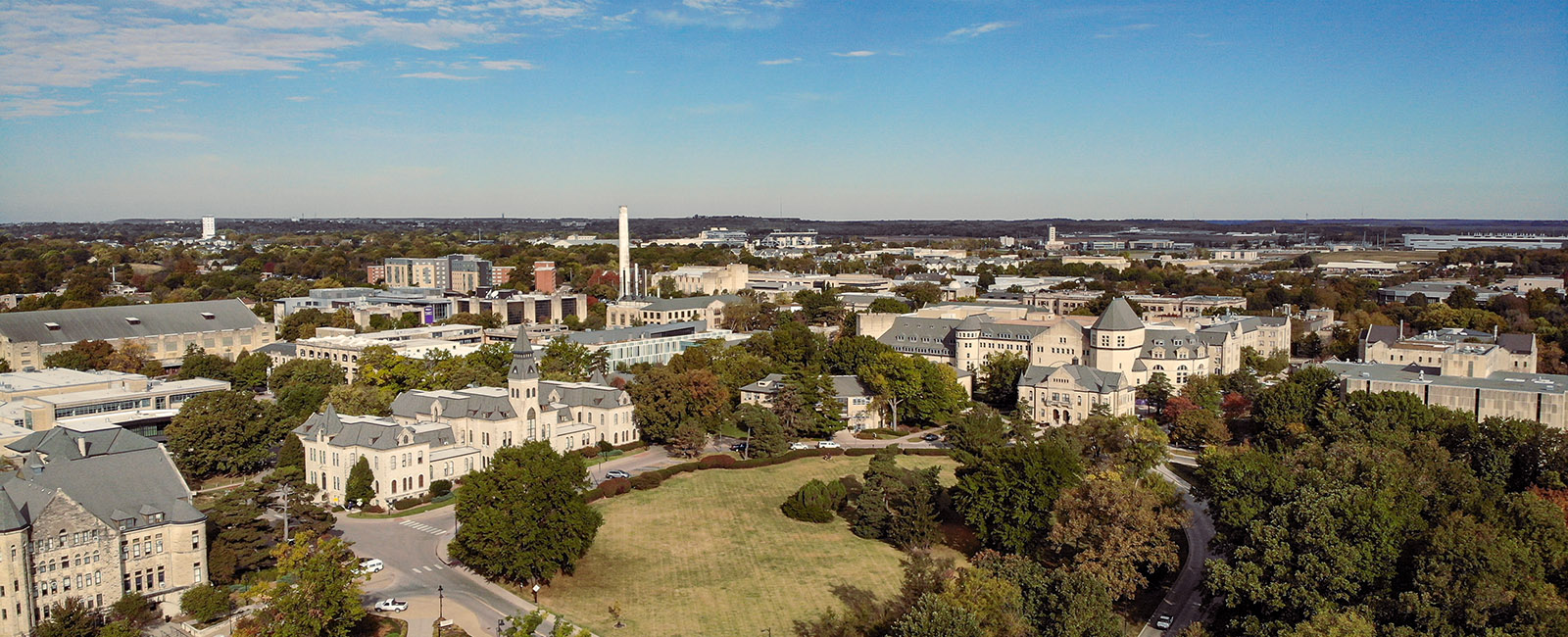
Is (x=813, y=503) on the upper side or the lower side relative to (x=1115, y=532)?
lower

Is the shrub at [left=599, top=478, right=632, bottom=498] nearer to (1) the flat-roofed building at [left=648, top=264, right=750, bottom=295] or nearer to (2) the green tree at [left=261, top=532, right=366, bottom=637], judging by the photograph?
(2) the green tree at [left=261, top=532, right=366, bottom=637]

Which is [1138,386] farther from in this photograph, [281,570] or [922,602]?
[281,570]

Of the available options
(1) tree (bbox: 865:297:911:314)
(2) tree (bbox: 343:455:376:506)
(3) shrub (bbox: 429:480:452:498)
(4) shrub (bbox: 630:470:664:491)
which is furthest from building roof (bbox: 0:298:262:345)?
(1) tree (bbox: 865:297:911:314)

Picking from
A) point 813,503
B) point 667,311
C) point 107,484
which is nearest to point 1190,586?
point 813,503

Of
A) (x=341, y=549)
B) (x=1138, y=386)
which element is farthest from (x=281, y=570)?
(x=1138, y=386)

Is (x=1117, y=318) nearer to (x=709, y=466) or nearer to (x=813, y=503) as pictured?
(x=709, y=466)

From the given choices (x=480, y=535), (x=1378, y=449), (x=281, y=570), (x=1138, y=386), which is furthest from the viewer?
(x=1138, y=386)
